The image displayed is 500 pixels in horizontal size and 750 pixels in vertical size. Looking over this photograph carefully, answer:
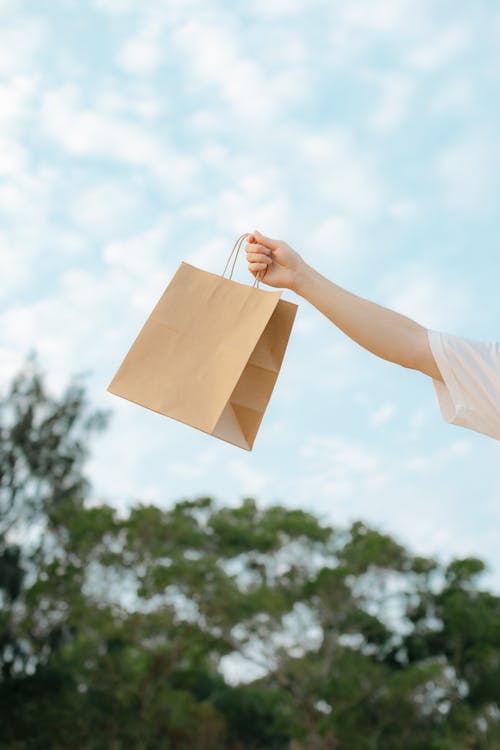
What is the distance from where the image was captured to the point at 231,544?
12.2 metres

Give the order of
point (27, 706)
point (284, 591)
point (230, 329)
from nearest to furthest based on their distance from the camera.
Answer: point (230, 329) < point (27, 706) < point (284, 591)

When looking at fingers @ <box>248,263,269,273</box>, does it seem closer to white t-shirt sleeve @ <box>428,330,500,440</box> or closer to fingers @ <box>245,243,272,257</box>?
fingers @ <box>245,243,272,257</box>

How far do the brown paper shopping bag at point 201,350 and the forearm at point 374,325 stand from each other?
0.08m

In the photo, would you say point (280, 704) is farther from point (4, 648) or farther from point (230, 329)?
point (230, 329)

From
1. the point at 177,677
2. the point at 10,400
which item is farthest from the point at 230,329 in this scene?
the point at 177,677

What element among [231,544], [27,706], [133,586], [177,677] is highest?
[231,544]

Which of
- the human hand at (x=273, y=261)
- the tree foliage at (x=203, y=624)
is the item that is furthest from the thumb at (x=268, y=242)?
the tree foliage at (x=203, y=624)

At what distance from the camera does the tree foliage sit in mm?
11195

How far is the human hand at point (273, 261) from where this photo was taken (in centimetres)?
100

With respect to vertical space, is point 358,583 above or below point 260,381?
above

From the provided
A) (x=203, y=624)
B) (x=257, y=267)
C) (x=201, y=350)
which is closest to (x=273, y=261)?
(x=257, y=267)

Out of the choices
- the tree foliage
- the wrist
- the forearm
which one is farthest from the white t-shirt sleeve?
the tree foliage

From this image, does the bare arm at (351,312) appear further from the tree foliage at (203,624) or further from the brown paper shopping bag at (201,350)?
the tree foliage at (203,624)

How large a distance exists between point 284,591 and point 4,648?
3.52 metres
